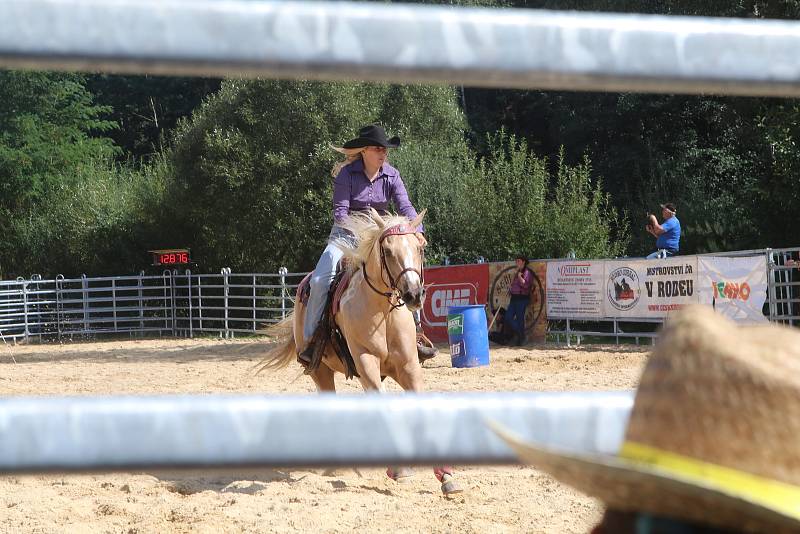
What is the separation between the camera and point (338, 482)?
20.9ft

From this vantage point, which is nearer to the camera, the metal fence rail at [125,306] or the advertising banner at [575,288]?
the advertising banner at [575,288]

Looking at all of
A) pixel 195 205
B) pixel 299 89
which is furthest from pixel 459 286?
pixel 195 205

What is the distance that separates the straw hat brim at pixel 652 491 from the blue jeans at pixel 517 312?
1604 cm

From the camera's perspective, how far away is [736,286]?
13031 mm

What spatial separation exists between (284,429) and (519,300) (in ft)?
53.0

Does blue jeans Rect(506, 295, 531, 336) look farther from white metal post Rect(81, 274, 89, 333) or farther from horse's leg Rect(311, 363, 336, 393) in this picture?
white metal post Rect(81, 274, 89, 333)

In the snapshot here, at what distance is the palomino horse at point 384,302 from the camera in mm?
6250

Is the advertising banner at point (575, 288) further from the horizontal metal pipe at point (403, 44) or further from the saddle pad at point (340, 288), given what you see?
the horizontal metal pipe at point (403, 44)

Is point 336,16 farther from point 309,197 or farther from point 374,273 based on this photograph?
point 309,197

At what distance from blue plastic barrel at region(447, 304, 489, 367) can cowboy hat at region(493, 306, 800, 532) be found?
40.5 ft

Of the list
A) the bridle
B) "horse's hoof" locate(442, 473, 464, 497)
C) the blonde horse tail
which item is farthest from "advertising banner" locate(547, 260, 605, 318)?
"horse's hoof" locate(442, 473, 464, 497)

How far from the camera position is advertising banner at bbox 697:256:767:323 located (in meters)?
12.9

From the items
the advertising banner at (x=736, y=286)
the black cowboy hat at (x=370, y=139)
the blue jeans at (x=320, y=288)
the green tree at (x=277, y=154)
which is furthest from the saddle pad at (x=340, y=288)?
the green tree at (x=277, y=154)

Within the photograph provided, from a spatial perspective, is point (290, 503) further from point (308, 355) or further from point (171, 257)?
point (171, 257)
